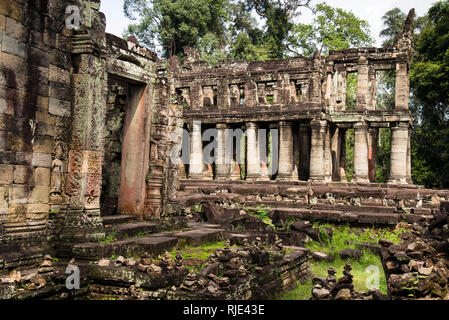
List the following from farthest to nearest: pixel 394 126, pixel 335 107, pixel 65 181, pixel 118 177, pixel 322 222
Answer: pixel 335 107, pixel 394 126, pixel 322 222, pixel 118 177, pixel 65 181

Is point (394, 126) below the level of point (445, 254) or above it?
above

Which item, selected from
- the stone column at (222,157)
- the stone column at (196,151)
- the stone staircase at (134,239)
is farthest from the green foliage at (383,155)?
the stone staircase at (134,239)

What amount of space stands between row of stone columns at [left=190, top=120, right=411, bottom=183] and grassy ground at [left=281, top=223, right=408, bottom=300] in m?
8.93

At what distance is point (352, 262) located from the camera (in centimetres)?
1000

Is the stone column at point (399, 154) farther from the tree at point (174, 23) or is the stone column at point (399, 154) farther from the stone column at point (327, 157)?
the tree at point (174, 23)

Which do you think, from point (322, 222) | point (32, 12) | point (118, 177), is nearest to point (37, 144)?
point (32, 12)

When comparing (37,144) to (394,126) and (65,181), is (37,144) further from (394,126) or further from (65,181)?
(394,126)

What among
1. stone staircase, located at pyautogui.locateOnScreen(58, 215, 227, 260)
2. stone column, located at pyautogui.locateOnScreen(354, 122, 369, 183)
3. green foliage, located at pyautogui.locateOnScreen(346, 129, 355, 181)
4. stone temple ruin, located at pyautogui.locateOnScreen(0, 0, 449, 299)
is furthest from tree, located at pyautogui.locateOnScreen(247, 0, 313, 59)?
stone staircase, located at pyautogui.locateOnScreen(58, 215, 227, 260)

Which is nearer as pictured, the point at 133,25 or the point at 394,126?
the point at 394,126

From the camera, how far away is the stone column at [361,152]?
78.6 feet

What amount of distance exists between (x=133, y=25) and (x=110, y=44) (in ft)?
99.4

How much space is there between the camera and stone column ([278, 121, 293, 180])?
23438mm

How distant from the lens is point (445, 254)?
6.82 meters
